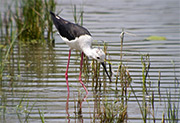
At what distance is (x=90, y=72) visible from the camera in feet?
29.1

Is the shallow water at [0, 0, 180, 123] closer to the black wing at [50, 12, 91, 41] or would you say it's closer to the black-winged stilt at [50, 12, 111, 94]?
the black-winged stilt at [50, 12, 111, 94]

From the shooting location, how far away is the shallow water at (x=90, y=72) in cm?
657

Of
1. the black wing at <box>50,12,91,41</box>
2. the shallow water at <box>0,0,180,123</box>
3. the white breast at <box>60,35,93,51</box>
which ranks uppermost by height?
the black wing at <box>50,12,91,41</box>

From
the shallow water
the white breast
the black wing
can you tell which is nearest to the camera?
the shallow water

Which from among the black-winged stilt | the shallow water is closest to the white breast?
the black-winged stilt

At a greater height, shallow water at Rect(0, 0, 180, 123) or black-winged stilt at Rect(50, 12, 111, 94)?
black-winged stilt at Rect(50, 12, 111, 94)

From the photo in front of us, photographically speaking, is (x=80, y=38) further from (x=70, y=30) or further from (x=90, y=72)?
(x=90, y=72)

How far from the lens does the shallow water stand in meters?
6.57

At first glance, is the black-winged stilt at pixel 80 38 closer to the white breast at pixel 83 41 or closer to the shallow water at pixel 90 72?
the white breast at pixel 83 41

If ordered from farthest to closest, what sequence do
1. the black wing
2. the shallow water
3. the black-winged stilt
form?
the black wing → the black-winged stilt → the shallow water

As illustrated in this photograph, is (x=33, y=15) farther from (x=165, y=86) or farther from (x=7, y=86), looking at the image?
(x=165, y=86)

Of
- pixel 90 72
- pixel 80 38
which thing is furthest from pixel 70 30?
pixel 90 72

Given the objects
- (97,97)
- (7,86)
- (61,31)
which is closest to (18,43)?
(61,31)

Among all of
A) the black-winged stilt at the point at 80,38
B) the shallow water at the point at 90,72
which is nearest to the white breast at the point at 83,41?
the black-winged stilt at the point at 80,38
